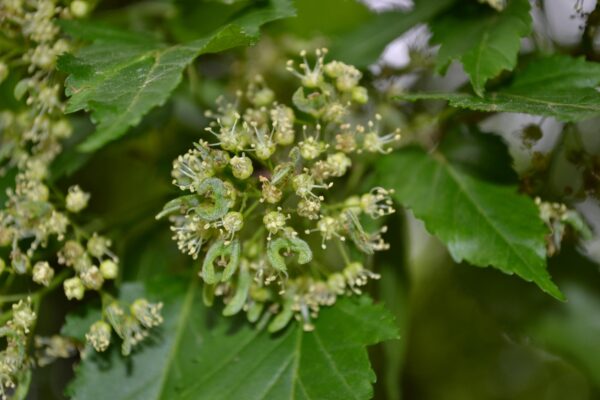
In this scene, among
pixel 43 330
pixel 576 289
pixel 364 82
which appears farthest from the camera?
pixel 43 330

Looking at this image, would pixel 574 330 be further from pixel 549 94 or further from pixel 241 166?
pixel 241 166

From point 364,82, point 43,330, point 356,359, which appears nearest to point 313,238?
point 364,82

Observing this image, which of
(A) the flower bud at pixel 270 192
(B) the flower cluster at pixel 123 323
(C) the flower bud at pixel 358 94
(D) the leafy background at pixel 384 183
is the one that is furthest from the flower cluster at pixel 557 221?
(B) the flower cluster at pixel 123 323

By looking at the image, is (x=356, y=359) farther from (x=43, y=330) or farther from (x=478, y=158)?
(x=43, y=330)

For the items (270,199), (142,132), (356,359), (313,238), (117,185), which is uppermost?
(270,199)

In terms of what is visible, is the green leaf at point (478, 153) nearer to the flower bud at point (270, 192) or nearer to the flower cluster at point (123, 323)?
the flower bud at point (270, 192)

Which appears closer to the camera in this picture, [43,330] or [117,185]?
[43,330]

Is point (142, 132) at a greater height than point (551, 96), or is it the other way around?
point (551, 96)

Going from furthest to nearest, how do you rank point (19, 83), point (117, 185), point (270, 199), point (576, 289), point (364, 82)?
point (117, 185) < point (364, 82) < point (576, 289) < point (19, 83) < point (270, 199)
